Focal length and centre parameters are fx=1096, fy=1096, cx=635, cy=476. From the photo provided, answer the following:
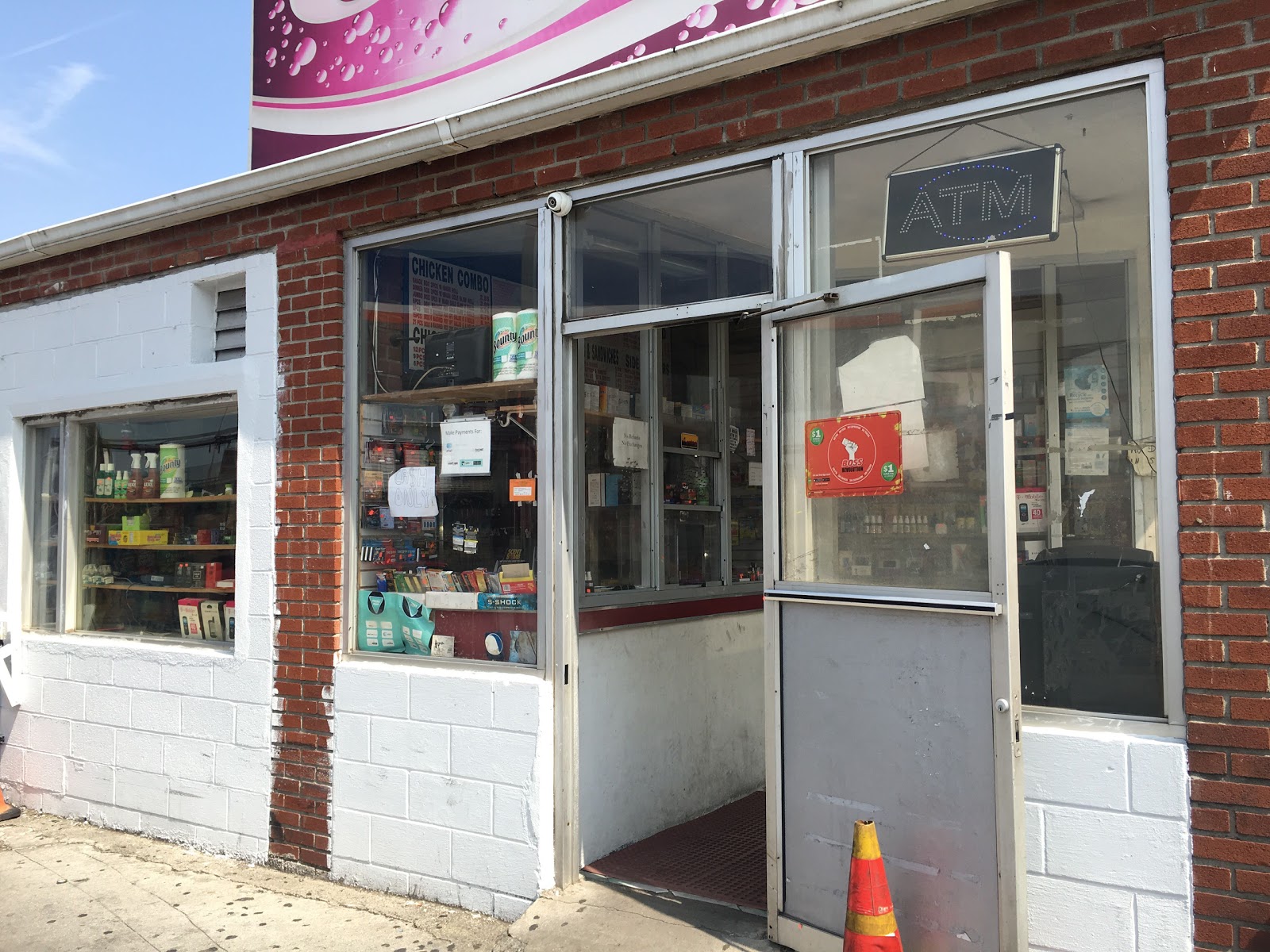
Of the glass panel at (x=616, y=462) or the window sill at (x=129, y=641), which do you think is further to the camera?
the window sill at (x=129, y=641)

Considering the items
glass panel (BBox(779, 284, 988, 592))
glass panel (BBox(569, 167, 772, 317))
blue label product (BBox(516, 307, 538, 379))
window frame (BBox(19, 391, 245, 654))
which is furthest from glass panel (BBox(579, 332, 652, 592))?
window frame (BBox(19, 391, 245, 654))

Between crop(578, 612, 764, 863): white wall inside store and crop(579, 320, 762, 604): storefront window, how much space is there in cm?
31

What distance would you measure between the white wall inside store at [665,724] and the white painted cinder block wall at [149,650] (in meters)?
1.85

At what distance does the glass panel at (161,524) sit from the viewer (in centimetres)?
627

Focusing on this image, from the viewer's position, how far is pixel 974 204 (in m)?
3.82

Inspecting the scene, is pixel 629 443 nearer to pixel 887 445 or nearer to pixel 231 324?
pixel 887 445

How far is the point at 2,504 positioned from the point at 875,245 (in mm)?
6043

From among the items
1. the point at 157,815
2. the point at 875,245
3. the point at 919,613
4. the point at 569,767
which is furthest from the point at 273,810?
the point at 875,245

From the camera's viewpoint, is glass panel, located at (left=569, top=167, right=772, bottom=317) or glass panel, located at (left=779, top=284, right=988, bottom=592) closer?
glass panel, located at (left=779, top=284, right=988, bottom=592)

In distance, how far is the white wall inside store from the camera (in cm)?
518

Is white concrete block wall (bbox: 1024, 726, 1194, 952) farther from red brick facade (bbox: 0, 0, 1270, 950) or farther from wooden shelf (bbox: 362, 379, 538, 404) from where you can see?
wooden shelf (bbox: 362, 379, 538, 404)

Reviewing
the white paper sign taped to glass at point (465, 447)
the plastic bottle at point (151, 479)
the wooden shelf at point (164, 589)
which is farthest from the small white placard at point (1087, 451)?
the plastic bottle at point (151, 479)

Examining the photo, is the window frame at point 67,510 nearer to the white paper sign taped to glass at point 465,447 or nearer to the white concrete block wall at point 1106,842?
the white paper sign taped to glass at point 465,447

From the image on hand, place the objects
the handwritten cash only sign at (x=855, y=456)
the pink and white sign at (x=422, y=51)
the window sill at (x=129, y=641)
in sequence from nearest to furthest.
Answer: the handwritten cash only sign at (x=855, y=456)
the pink and white sign at (x=422, y=51)
the window sill at (x=129, y=641)
